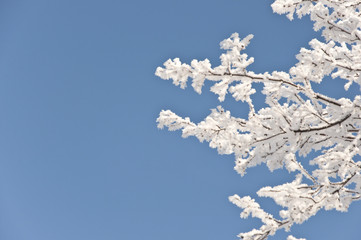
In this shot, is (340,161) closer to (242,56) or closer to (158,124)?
(242,56)

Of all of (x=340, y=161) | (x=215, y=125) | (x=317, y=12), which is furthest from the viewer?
(x=215, y=125)

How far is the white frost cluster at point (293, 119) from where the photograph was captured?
3127 millimetres

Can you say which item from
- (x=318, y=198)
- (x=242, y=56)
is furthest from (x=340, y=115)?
(x=242, y=56)

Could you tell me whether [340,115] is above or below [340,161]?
above

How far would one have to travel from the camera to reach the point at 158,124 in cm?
430

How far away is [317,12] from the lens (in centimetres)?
361

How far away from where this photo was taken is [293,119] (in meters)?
3.08

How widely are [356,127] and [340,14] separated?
1.49 metres

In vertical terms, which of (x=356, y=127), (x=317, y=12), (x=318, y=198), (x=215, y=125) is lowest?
(x=318, y=198)

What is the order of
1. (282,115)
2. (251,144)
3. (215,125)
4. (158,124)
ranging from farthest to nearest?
(158,124) < (215,125) < (251,144) < (282,115)

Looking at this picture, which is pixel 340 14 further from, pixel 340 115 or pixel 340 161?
pixel 340 161

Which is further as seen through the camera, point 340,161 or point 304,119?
point 304,119

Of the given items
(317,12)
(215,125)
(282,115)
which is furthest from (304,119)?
(317,12)

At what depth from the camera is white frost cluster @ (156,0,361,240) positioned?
10.3 feet
